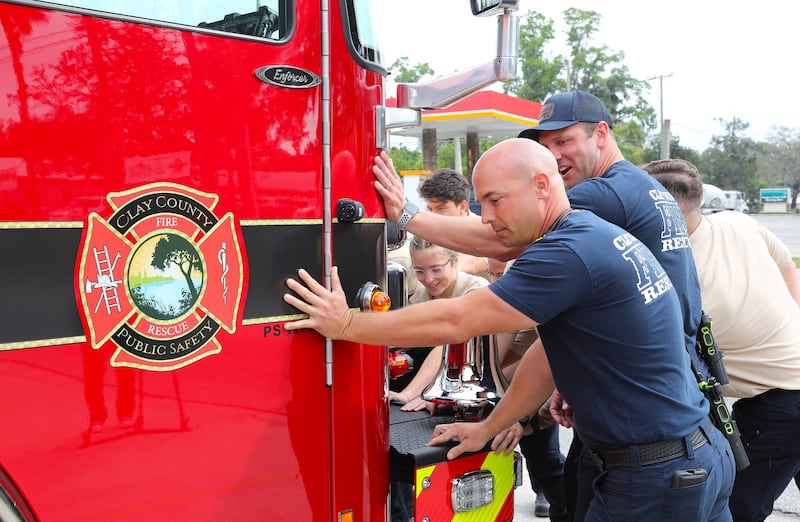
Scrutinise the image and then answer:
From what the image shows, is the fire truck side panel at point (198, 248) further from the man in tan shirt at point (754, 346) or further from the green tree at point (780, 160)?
the green tree at point (780, 160)

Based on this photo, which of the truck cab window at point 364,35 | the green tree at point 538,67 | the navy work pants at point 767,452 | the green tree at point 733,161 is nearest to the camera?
the truck cab window at point 364,35

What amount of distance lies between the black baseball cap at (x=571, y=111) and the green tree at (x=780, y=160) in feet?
284

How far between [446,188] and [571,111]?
6.10 feet

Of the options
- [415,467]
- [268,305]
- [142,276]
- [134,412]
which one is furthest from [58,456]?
[415,467]

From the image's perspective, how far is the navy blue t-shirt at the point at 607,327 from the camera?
2.10 metres

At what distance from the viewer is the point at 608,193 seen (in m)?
2.66

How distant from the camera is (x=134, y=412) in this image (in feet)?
5.83

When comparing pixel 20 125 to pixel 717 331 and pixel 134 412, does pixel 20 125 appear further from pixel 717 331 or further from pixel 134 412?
pixel 717 331

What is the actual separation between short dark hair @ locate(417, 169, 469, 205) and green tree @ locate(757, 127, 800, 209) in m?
85.2

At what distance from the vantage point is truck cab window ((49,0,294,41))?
5.79 feet

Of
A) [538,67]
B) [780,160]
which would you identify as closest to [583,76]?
[538,67]

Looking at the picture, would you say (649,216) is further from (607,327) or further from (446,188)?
(446,188)

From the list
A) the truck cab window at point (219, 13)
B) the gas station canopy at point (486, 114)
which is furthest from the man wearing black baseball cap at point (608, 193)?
the gas station canopy at point (486, 114)

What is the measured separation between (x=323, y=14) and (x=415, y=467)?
136 centimetres
